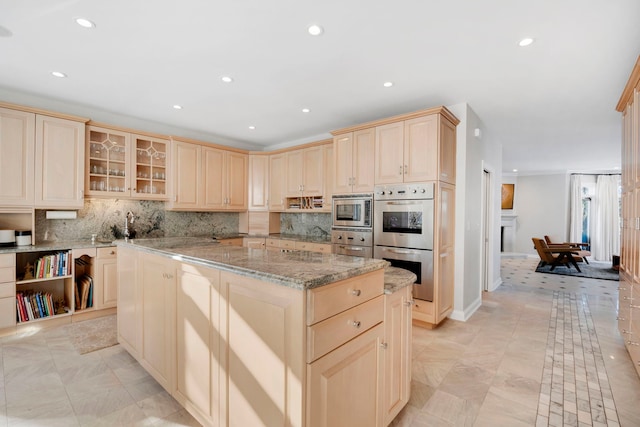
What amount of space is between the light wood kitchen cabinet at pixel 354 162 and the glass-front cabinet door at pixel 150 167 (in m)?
2.57

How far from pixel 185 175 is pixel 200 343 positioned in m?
3.44

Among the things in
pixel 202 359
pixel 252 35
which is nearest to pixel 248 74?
pixel 252 35

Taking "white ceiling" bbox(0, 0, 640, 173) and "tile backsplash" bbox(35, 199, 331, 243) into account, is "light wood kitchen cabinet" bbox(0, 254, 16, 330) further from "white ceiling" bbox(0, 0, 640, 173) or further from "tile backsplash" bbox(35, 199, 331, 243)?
"white ceiling" bbox(0, 0, 640, 173)

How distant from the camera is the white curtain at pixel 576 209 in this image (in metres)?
8.34

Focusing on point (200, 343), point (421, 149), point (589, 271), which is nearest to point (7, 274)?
point (200, 343)

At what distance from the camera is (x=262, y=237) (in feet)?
16.6

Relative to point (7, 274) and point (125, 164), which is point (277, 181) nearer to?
point (125, 164)

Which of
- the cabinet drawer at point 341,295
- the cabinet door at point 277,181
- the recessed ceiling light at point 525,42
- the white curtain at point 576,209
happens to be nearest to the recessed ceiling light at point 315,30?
the recessed ceiling light at point 525,42

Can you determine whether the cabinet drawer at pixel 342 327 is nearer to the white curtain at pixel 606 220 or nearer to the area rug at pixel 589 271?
the area rug at pixel 589 271

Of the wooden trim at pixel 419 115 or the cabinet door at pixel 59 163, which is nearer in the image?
the wooden trim at pixel 419 115

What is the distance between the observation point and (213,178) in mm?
4914

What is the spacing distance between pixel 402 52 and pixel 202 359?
2.60 meters

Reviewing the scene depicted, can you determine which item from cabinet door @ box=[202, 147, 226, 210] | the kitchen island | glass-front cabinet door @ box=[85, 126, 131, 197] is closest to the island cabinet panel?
the kitchen island

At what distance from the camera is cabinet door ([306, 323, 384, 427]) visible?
1229 millimetres
